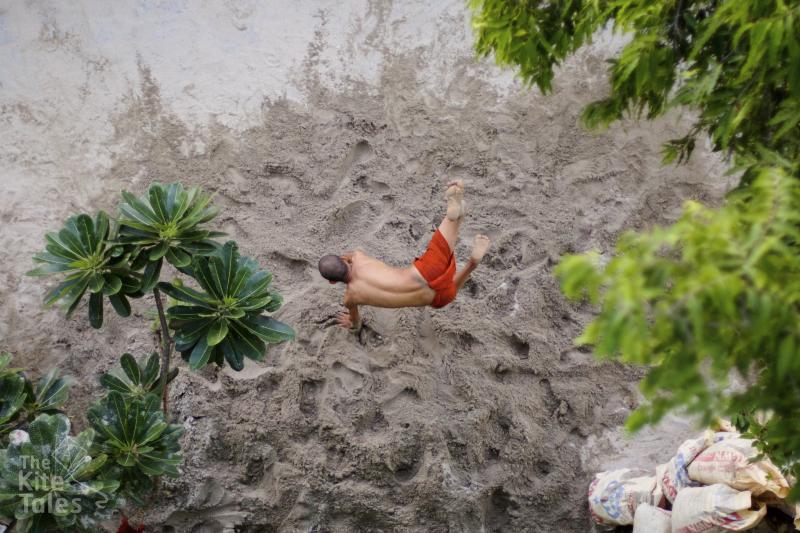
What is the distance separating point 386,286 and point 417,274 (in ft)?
0.52

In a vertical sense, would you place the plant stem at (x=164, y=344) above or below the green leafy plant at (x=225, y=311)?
below

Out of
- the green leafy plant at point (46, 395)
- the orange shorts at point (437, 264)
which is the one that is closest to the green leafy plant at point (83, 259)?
the green leafy plant at point (46, 395)

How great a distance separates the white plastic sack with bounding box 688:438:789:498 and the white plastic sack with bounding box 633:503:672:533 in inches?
8.5

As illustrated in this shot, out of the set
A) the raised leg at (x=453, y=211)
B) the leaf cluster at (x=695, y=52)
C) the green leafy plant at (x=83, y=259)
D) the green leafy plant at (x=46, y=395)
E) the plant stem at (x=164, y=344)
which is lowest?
the green leafy plant at (x=46, y=395)

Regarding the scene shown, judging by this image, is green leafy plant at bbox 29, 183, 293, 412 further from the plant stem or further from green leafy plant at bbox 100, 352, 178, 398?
green leafy plant at bbox 100, 352, 178, 398

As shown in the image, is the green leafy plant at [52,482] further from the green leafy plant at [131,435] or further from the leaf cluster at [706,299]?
the leaf cluster at [706,299]

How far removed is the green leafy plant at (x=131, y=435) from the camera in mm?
2798

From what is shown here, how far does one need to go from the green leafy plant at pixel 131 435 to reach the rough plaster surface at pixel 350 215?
26.9 inches

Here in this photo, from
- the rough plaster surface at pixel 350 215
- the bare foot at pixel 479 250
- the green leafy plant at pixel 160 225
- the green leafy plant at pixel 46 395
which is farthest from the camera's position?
the rough plaster surface at pixel 350 215

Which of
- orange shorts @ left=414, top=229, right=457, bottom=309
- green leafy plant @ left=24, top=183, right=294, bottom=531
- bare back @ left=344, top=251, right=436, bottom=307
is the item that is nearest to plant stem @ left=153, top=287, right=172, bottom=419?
green leafy plant @ left=24, top=183, right=294, bottom=531

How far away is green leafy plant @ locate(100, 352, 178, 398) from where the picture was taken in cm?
302

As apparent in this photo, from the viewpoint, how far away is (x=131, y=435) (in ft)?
9.23

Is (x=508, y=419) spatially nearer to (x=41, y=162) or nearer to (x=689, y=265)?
(x=689, y=265)

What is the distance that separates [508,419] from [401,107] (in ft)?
6.58
